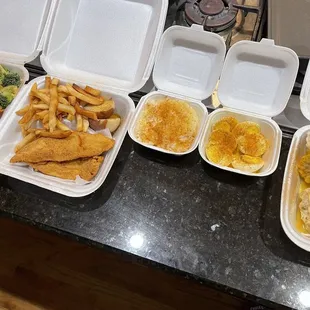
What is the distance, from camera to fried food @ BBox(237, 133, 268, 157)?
114 centimetres

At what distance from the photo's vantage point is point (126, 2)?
140 centimetres

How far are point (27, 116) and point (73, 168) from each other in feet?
0.68

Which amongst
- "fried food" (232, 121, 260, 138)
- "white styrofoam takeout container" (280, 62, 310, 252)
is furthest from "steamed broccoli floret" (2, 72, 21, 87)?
"white styrofoam takeout container" (280, 62, 310, 252)

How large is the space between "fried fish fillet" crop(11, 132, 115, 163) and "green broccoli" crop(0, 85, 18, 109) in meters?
0.19

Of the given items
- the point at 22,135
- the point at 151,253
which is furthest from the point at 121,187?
A: the point at 22,135

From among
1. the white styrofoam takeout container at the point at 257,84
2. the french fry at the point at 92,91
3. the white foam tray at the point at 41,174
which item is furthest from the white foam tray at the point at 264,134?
the french fry at the point at 92,91

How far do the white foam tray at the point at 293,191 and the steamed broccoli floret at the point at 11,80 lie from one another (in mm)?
827

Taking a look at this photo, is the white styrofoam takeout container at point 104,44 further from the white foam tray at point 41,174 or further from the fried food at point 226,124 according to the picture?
the fried food at point 226,124

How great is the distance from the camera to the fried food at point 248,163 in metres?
1.12

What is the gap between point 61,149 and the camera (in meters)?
1.15

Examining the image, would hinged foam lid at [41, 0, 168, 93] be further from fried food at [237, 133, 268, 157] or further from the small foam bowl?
fried food at [237, 133, 268, 157]

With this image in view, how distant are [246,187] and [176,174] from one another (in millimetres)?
188

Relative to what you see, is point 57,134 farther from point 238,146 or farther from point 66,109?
point 238,146

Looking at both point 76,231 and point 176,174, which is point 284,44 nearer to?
point 176,174
